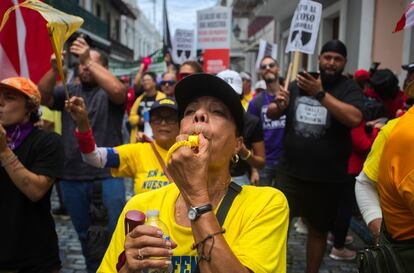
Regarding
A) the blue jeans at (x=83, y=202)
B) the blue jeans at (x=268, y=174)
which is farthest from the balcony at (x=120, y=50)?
the blue jeans at (x=83, y=202)

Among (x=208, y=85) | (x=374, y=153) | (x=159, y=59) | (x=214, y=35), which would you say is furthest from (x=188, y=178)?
(x=159, y=59)

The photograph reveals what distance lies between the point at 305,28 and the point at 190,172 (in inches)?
127

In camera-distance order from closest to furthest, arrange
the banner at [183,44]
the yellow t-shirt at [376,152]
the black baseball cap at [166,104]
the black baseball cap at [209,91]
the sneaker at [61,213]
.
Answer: the black baseball cap at [209,91] → the yellow t-shirt at [376,152] → the black baseball cap at [166,104] → the sneaker at [61,213] → the banner at [183,44]

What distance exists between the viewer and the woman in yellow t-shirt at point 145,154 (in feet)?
10.5

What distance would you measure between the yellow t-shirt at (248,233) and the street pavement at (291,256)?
3.13 metres

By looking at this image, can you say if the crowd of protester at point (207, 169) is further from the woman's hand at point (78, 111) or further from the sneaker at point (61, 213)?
the sneaker at point (61, 213)

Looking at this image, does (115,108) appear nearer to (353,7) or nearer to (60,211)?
(60,211)

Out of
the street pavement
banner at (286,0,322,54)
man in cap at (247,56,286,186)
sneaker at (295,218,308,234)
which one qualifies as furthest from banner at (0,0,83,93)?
sneaker at (295,218,308,234)

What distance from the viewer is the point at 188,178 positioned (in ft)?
5.01

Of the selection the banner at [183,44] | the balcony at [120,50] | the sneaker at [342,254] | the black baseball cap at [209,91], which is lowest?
the sneaker at [342,254]

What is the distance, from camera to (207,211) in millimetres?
1519

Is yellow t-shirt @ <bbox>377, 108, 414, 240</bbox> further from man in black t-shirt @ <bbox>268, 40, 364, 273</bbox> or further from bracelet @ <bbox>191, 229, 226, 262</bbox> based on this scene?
man in black t-shirt @ <bbox>268, 40, 364, 273</bbox>

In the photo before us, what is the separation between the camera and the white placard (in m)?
9.42

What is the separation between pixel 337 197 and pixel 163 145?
1.67 meters
